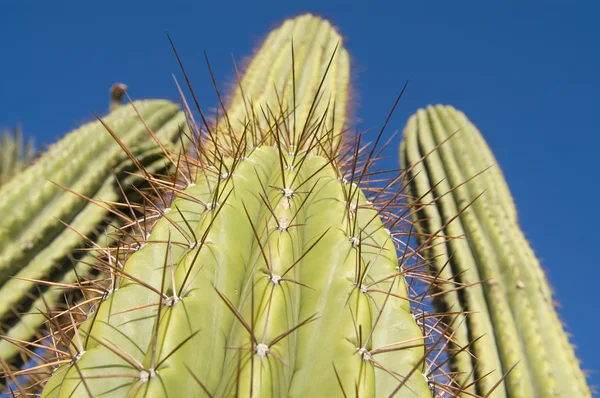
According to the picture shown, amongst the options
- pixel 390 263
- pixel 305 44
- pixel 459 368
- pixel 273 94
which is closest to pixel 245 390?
pixel 390 263

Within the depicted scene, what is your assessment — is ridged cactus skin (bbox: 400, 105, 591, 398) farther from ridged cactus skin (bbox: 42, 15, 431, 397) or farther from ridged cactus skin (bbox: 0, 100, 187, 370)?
ridged cactus skin (bbox: 0, 100, 187, 370)

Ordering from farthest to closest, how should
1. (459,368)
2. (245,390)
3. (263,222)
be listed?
(459,368)
(263,222)
(245,390)

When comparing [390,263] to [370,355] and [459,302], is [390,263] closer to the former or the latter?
[370,355]

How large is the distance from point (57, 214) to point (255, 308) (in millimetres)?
2663

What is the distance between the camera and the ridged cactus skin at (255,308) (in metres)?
1.33

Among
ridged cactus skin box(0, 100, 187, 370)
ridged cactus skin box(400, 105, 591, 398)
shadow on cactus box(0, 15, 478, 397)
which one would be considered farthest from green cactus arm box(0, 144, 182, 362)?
ridged cactus skin box(400, 105, 591, 398)

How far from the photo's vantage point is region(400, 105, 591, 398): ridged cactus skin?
331 centimetres

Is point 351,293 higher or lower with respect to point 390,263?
lower

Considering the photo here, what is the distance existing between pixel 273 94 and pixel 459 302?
1676 millimetres

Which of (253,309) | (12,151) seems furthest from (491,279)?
(12,151)

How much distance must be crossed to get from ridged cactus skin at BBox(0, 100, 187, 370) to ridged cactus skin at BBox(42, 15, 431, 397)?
143 centimetres

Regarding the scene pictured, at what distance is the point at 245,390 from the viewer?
1.27m

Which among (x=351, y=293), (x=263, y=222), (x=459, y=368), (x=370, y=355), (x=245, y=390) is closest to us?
(x=245, y=390)

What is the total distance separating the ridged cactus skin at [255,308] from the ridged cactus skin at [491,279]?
3.34 feet
